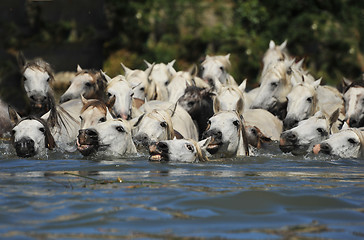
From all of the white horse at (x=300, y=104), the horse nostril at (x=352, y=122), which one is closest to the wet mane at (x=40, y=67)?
the white horse at (x=300, y=104)

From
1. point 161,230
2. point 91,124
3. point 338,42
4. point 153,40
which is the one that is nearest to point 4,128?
point 91,124

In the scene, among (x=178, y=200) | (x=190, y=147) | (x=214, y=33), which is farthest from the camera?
(x=214, y=33)

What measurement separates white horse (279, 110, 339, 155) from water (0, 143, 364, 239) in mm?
736

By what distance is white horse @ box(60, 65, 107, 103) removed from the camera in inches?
494

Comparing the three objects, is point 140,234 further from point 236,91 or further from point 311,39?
point 311,39

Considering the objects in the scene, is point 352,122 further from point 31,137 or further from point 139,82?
point 31,137

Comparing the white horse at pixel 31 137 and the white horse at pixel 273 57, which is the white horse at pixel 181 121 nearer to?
the white horse at pixel 31 137

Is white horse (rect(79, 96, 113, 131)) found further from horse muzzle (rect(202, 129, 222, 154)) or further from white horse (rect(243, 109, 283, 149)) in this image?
white horse (rect(243, 109, 283, 149))

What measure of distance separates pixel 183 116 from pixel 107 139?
7.92ft

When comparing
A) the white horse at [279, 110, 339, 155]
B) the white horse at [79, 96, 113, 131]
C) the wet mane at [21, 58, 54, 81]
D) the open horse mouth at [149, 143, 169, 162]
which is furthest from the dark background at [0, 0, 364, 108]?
the open horse mouth at [149, 143, 169, 162]

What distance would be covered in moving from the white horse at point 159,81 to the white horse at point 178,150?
512 cm

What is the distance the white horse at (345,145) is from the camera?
32.1 ft

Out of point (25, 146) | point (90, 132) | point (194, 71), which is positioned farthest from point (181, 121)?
point (194, 71)

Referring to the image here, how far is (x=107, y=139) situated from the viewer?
9.34 meters
